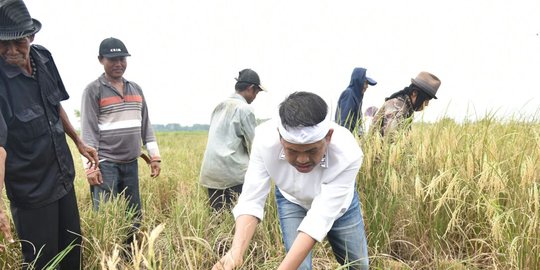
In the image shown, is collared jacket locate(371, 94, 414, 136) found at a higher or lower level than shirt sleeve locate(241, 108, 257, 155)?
higher

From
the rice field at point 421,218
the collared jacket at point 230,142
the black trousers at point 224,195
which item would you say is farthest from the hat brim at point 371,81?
the black trousers at point 224,195

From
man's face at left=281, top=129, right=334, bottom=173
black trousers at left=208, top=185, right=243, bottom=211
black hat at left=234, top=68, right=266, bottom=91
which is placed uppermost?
black hat at left=234, top=68, right=266, bottom=91

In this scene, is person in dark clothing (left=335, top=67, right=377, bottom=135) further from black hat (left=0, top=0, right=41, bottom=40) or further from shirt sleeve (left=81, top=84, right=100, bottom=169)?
black hat (left=0, top=0, right=41, bottom=40)

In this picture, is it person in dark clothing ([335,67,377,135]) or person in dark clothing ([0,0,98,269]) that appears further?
person in dark clothing ([335,67,377,135])

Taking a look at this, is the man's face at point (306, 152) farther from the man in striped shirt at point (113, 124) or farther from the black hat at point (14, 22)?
the man in striped shirt at point (113, 124)

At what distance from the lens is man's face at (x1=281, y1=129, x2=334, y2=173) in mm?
1516

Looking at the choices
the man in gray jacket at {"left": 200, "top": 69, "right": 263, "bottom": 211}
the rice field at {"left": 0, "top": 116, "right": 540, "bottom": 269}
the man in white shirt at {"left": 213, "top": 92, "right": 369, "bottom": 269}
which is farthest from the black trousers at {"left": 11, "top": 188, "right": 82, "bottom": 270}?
the man in gray jacket at {"left": 200, "top": 69, "right": 263, "bottom": 211}

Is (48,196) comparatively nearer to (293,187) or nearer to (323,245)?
(293,187)

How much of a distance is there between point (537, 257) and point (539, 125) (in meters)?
2.04

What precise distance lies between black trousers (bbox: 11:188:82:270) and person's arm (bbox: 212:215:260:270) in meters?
0.86

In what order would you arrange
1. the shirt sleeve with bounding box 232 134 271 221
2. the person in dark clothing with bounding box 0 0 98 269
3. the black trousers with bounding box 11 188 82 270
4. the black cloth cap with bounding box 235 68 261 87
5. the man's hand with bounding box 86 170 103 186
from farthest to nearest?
the black cloth cap with bounding box 235 68 261 87, the man's hand with bounding box 86 170 103 186, the black trousers with bounding box 11 188 82 270, the person in dark clothing with bounding box 0 0 98 269, the shirt sleeve with bounding box 232 134 271 221

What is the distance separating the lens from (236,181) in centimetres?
361

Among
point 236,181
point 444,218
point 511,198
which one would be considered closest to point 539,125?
point 511,198

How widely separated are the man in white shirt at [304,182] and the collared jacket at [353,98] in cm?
174
